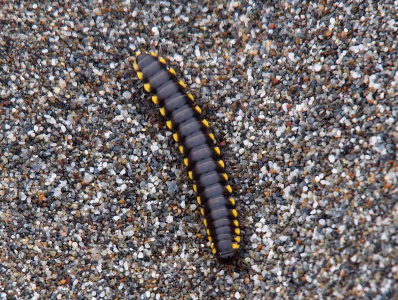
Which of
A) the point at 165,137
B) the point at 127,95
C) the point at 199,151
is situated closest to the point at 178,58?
the point at 127,95

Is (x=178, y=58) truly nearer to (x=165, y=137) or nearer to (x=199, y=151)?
(x=165, y=137)

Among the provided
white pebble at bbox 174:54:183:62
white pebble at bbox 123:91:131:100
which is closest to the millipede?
white pebble at bbox 174:54:183:62

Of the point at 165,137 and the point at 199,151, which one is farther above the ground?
the point at 165,137

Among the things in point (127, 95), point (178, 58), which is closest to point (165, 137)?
point (127, 95)

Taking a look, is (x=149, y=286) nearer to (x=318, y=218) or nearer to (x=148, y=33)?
(x=318, y=218)

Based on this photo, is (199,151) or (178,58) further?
(178,58)

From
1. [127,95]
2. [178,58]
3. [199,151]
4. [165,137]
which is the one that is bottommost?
[199,151]

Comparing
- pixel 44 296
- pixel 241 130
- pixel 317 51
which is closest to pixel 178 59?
pixel 241 130

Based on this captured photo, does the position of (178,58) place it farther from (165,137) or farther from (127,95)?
(165,137)
